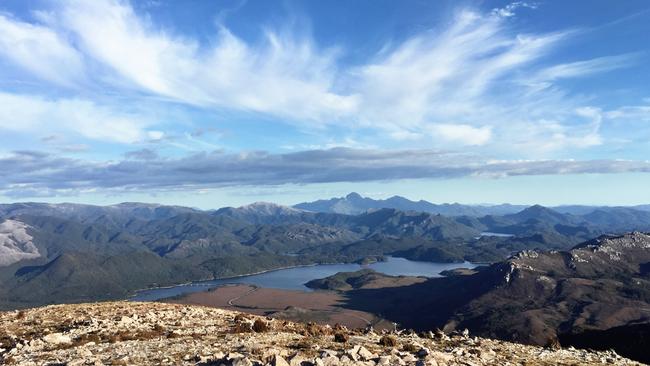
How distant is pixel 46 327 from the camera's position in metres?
43.2

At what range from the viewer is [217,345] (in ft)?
110

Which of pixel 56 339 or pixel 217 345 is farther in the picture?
pixel 56 339

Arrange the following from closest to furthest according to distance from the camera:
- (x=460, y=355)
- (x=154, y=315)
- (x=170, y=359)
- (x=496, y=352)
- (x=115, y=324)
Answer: (x=170, y=359) < (x=460, y=355) < (x=496, y=352) < (x=115, y=324) < (x=154, y=315)

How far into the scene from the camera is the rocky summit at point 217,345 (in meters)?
28.2

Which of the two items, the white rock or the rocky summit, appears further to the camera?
the white rock

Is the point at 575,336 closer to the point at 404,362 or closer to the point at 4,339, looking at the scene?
the point at 404,362

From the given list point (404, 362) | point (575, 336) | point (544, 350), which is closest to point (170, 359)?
point (404, 362)

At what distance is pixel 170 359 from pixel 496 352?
23262mm

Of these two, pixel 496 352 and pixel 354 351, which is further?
pixel 496 352

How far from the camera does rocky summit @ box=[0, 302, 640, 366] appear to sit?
28.2 m

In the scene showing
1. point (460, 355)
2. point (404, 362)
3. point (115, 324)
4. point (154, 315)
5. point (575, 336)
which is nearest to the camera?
point (404, 362)

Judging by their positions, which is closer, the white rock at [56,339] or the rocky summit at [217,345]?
the rocky summit at [217,345]

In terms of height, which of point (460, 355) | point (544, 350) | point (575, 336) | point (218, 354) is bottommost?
point (575, 336)

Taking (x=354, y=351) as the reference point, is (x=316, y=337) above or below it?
below
